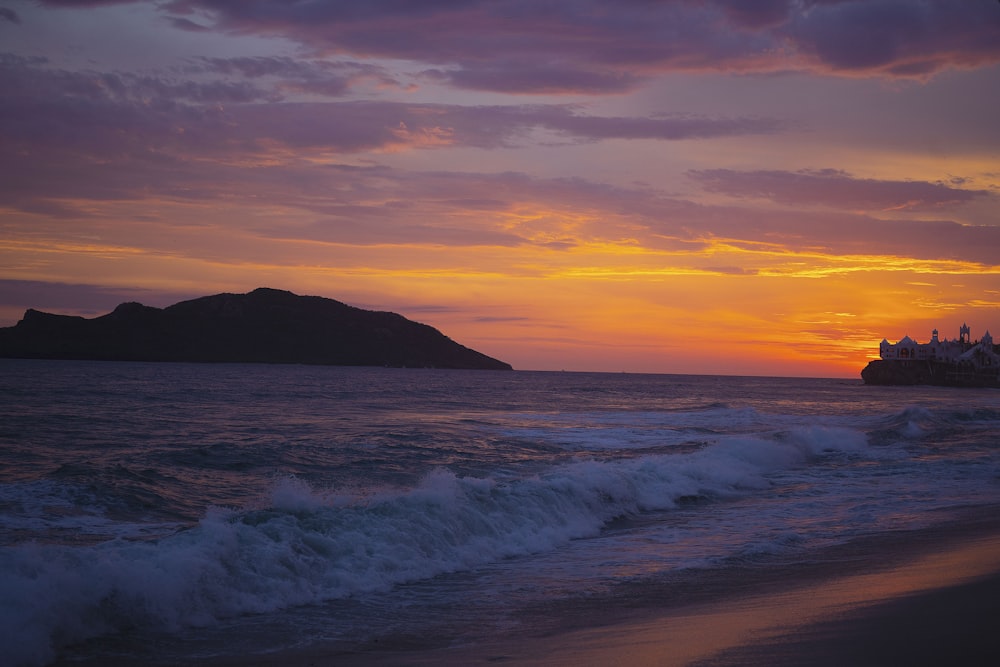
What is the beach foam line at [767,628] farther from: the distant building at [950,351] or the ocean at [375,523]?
the distant building at [950,351]

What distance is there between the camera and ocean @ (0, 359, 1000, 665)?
7.64m

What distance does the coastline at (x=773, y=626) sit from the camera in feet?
20.5

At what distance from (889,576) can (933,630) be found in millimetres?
2671

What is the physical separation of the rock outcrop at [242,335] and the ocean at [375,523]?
119 m

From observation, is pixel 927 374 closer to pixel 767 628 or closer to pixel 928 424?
pixel 928 424

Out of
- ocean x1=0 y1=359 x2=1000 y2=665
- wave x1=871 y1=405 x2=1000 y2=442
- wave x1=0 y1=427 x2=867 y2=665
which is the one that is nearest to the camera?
wave x1=0 y1=427 x2=867 y2=665

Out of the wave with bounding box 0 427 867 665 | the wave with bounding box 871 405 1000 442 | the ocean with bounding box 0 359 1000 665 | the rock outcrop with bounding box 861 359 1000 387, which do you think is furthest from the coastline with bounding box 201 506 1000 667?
the rock outcrop with bounding box 861 359 1000 387

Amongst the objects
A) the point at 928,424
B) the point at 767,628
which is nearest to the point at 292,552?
the point at 767,628

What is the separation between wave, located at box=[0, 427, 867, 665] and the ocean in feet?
0.09

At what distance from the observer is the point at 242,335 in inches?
5901

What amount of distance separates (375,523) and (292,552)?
5.33 feet

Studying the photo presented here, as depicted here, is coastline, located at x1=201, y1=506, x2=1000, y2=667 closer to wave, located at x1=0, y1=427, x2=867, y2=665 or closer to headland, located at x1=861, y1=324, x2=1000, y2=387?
wave, located at x1=0, y1=427, x2=867, y2=665

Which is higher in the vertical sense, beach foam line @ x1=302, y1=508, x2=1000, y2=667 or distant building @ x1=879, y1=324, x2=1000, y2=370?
distant building @ x1=879, y1=324, x2=1000, y2=370

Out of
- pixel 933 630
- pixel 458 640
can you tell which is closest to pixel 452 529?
pixel 458 640
